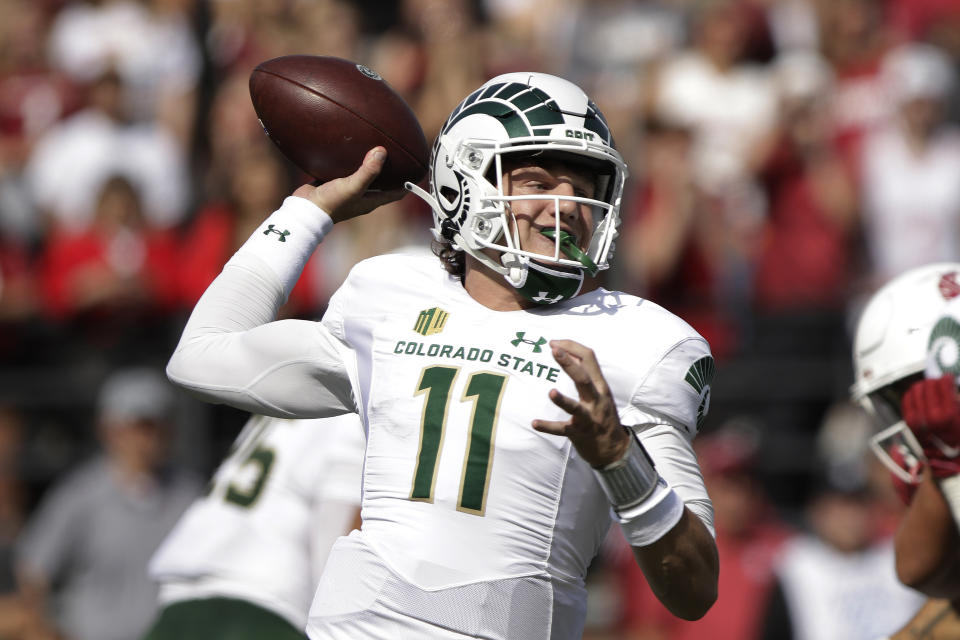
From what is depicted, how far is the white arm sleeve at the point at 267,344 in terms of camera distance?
3115mm

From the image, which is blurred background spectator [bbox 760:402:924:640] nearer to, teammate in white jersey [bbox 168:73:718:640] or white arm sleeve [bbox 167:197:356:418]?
teammate in white jersey [bbox 168:73:718:640]

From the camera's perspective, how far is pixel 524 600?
2.89 metres

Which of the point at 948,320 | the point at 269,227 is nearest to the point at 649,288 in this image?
the point at 948,320

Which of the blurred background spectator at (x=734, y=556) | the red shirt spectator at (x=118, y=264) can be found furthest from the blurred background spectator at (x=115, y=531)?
the blurred background spectator at (x=734, y=556)

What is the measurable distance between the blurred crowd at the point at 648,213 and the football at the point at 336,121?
3641 mm

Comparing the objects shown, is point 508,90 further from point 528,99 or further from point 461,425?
point 461,425

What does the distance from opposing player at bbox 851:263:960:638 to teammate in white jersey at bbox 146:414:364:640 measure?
1640 millimetres

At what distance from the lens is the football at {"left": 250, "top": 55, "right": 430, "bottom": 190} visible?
333 centimetres

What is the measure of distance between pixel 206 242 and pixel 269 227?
4.75 m

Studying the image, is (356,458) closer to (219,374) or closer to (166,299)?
(219,374)

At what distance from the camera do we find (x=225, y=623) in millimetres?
4609

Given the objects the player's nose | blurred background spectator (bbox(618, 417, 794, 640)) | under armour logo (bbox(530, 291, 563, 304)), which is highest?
the player's nose

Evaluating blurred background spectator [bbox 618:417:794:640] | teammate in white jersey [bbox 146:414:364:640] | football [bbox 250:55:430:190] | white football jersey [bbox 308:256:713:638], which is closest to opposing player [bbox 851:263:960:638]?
white football jersey [bbox 308:256:713:638]

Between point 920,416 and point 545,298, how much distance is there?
991 mm
